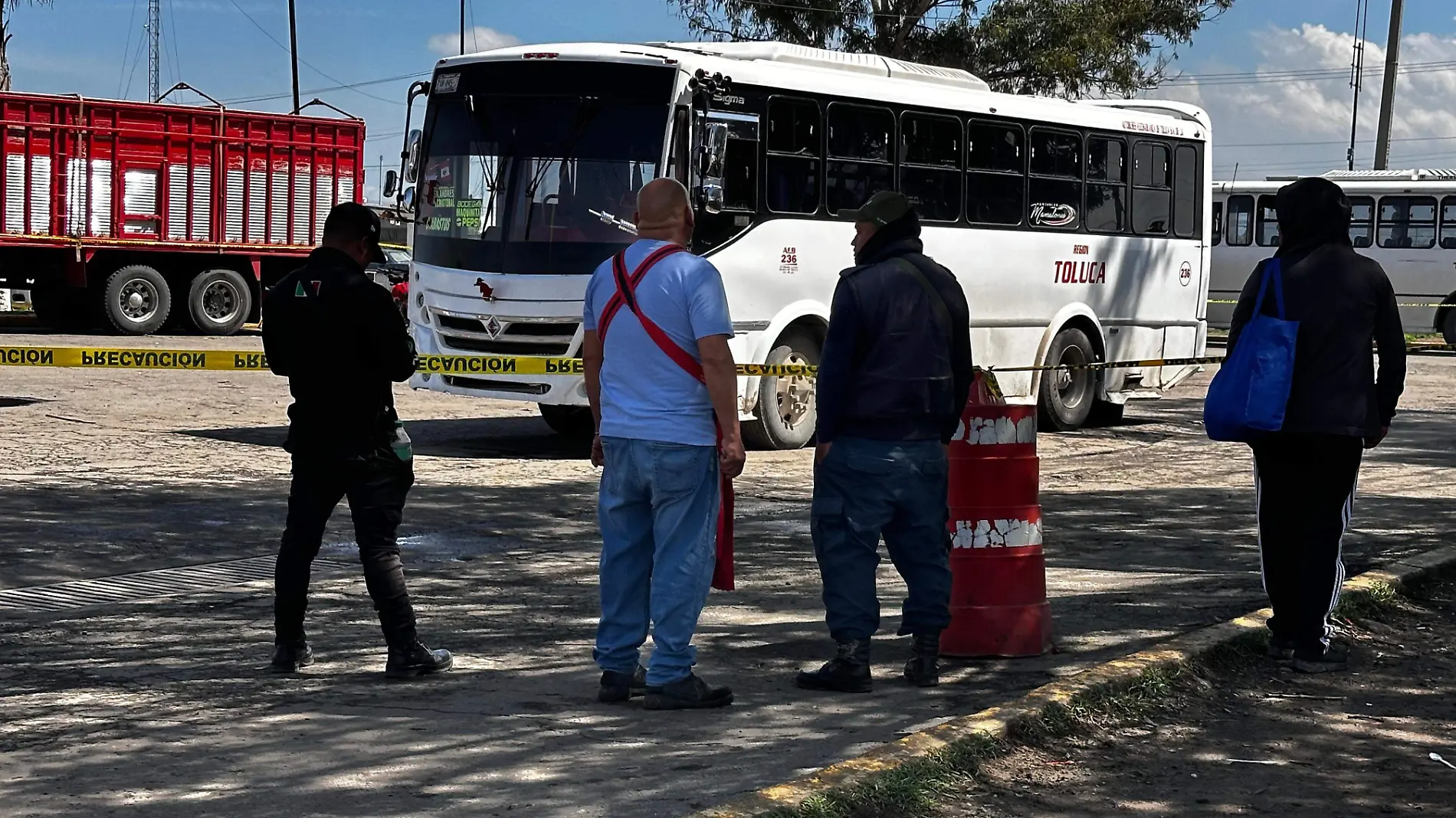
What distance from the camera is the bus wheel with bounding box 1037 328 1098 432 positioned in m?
17.8

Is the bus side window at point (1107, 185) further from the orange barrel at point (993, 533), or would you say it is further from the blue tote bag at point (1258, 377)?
the orange barrel at point (993, 533)

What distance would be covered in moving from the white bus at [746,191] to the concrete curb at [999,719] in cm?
695

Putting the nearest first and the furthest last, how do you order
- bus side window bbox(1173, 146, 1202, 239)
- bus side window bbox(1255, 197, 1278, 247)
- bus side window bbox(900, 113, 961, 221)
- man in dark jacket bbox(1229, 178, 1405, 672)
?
man in dark jacket bbox(1229, 178, 1405, 672)
bus side window bbox(900, 113, 961, 221)
bus side window bbox(1173, 146, 1202, 239)
bus side window bbox(1255, 197, 1278, 247)

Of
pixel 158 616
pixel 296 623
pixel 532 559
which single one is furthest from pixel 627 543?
pixel 532 559

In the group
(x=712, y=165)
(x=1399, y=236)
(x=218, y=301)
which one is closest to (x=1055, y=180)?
(x=712, y=165)

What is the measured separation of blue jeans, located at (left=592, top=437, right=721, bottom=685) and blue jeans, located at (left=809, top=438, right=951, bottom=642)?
1.71 ft

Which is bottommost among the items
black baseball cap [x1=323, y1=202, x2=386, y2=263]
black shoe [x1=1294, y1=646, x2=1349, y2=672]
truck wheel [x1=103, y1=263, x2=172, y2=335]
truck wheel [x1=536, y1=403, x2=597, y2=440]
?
black shoe [x1=1294, y1=646, x2=1349, y2=672]

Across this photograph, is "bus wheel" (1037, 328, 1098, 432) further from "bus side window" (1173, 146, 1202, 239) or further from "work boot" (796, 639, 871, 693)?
"work boot" (796, 639, 871, 693)

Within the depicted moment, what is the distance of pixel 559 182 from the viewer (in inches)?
568

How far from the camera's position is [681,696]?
616 cm

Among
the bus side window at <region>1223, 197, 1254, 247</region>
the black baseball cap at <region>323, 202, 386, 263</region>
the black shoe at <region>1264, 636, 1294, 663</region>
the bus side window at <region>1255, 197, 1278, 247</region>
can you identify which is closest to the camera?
the black baseball cap at <region>323, 202, 386, 263</region>

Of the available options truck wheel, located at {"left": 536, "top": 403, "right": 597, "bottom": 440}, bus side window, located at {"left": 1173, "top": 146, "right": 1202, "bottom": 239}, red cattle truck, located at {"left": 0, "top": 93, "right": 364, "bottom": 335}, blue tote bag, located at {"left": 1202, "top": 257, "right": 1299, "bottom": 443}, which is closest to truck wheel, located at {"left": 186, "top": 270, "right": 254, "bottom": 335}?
red cattle truck, located at {"left": 0, "top": 93, "right": 364, "bottom": 335}

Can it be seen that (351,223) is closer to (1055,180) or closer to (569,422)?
(569,422)

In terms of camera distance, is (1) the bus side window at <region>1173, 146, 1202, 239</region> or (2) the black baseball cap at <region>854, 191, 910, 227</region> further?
(1) the bus side window at <region>1173, 146, 1202, 239</region>
